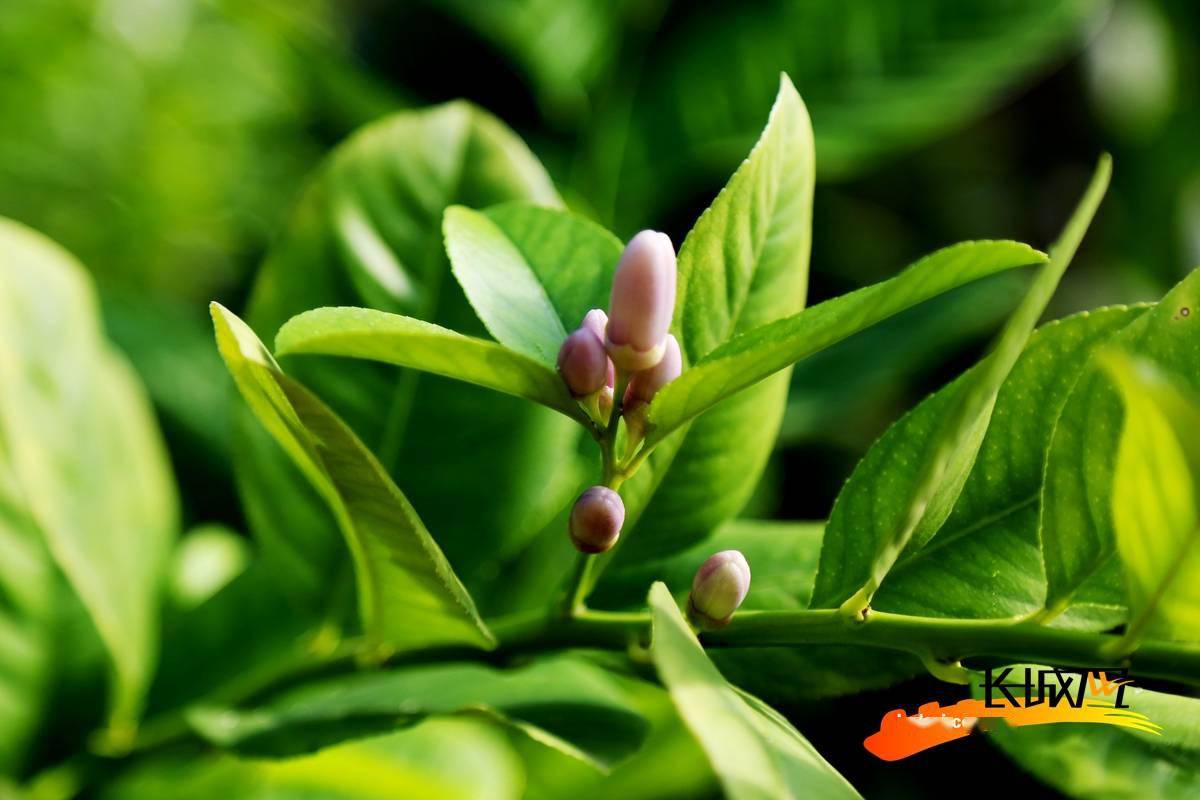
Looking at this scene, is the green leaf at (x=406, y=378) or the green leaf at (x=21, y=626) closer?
the green leaf at (x=406, y=378)

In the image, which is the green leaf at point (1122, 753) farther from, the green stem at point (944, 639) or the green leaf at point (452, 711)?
the green leaf at point (452, 711)

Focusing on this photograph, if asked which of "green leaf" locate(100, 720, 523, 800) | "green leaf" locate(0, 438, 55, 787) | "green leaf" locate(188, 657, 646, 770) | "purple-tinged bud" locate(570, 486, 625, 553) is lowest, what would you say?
"green leaf" locate(100, 720, 523, 800)

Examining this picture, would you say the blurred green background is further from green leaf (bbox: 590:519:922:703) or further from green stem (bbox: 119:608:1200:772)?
green stem (bbox: 119:608:1200:772)

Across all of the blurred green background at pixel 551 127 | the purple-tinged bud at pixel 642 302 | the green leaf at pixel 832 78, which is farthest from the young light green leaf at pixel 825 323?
the green leaf at pixel 832 78

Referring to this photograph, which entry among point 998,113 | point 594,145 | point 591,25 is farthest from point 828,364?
Result: point 998,113

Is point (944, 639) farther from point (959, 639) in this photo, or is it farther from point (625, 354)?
point (625, 354)

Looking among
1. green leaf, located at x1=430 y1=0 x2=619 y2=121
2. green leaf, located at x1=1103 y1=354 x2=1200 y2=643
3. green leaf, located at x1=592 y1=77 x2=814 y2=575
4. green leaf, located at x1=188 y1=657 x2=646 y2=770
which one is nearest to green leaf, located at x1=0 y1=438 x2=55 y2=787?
green leaf, located at x1=188 y1=657 x2=646 y2=770

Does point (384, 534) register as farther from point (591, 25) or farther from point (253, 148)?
point (253, 148)

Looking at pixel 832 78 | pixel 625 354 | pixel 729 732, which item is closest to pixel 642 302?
pixel 625 354
